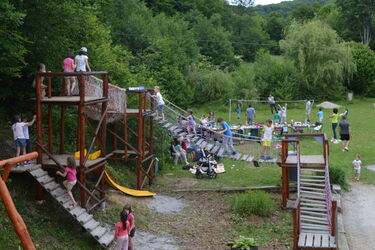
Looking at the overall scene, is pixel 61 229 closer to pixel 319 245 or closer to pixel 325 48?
pixel 319 245

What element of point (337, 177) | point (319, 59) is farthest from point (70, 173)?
point (319, 59)

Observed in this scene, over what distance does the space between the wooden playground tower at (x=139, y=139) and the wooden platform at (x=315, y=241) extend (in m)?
7.29

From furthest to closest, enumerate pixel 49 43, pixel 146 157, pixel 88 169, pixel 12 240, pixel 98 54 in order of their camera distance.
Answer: pixel 98 54, pixel 146 157, pixel 49 43, pixel 88 169, pixel 12 240

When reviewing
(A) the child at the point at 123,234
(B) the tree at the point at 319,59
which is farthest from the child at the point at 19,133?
(B) the tree at the point at 319,59

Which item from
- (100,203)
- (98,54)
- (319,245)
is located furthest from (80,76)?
(98,54)

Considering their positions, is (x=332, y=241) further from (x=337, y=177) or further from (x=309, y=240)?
(x=337, y=177)

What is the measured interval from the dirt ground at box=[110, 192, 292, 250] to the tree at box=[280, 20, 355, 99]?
33.1 meters

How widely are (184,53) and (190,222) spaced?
3203 centimetres

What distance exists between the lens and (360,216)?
55.7 feet

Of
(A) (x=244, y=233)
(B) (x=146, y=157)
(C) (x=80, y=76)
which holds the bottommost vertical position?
(A) (x=244, y=233)

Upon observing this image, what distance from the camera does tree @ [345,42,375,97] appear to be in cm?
5400

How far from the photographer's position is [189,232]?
49.1ft

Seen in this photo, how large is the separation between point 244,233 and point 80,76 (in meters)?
6.37

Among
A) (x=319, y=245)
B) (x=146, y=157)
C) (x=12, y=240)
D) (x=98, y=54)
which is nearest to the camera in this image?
(x=12, y=240)
